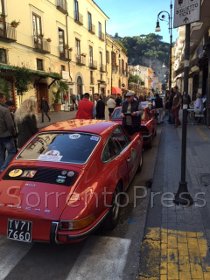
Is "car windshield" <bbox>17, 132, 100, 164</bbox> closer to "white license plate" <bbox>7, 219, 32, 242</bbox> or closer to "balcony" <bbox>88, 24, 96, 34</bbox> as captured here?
"white license plate" <bbox>7, 219, 32, 242</bbox>

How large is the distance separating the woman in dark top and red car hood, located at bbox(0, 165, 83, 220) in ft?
8.24

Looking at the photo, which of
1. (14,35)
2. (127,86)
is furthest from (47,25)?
(127,86)

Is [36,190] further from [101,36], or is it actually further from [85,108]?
[101,36]

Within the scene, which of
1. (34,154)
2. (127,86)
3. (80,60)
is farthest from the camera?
(127,86)

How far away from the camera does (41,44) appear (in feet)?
78.0

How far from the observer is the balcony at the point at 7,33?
60.5 ft

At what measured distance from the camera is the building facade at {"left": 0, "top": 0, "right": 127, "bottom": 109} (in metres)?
19.2

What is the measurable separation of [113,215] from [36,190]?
1.22 m

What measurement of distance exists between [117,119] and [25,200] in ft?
21.7

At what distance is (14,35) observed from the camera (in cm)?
1964

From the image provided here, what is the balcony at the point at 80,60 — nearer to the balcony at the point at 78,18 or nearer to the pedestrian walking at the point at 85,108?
the balcony at the point at 78,18

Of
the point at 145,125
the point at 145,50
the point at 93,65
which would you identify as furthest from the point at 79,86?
the point at 145,50

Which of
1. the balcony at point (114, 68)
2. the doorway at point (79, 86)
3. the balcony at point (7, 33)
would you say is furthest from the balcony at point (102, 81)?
the balcony at point (7, 33)

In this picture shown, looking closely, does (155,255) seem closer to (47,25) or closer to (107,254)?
(107,254)
